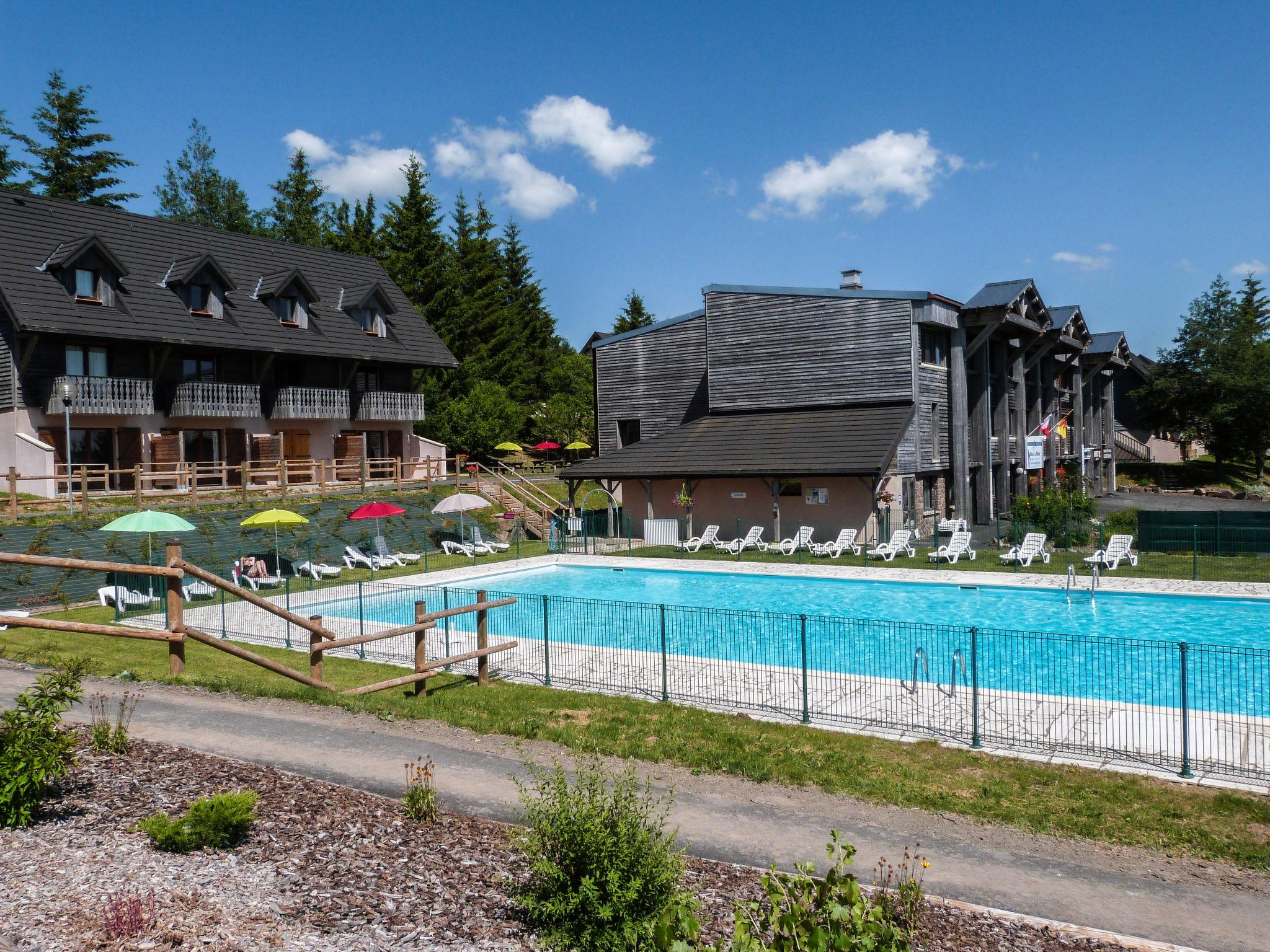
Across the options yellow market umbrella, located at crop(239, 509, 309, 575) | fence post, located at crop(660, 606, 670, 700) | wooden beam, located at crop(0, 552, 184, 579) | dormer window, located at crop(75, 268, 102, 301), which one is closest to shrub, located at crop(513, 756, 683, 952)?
fence post, located at crop(660, 606, 670, 700)

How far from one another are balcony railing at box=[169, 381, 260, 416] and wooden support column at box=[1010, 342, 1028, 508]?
3263cm

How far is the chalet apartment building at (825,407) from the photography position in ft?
107

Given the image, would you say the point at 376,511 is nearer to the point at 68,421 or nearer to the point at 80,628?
the point at 68,421

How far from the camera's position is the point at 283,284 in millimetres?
38438

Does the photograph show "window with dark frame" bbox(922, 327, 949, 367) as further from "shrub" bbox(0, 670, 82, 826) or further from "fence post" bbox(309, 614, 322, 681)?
"shrub" bbox(0, 670, 82, 826)

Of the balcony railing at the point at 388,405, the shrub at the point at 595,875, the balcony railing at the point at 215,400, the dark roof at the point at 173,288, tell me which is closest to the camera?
the shrub at the point at 595,875

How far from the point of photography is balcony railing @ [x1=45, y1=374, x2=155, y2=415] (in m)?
30.9

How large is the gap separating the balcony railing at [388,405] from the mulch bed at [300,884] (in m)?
34.7

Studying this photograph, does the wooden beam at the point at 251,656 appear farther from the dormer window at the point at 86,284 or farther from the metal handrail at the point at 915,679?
the dormer window at the point at 86,284

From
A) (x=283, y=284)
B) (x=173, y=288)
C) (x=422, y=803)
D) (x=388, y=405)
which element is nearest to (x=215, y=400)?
(x=173, y=288)

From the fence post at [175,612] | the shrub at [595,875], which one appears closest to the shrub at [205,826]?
the shrub at [595,875]

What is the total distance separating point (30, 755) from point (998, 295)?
34.9 m

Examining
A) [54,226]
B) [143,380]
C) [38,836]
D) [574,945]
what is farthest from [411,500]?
[574,945]

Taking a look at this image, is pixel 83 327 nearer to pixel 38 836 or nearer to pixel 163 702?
pixel 163 702
